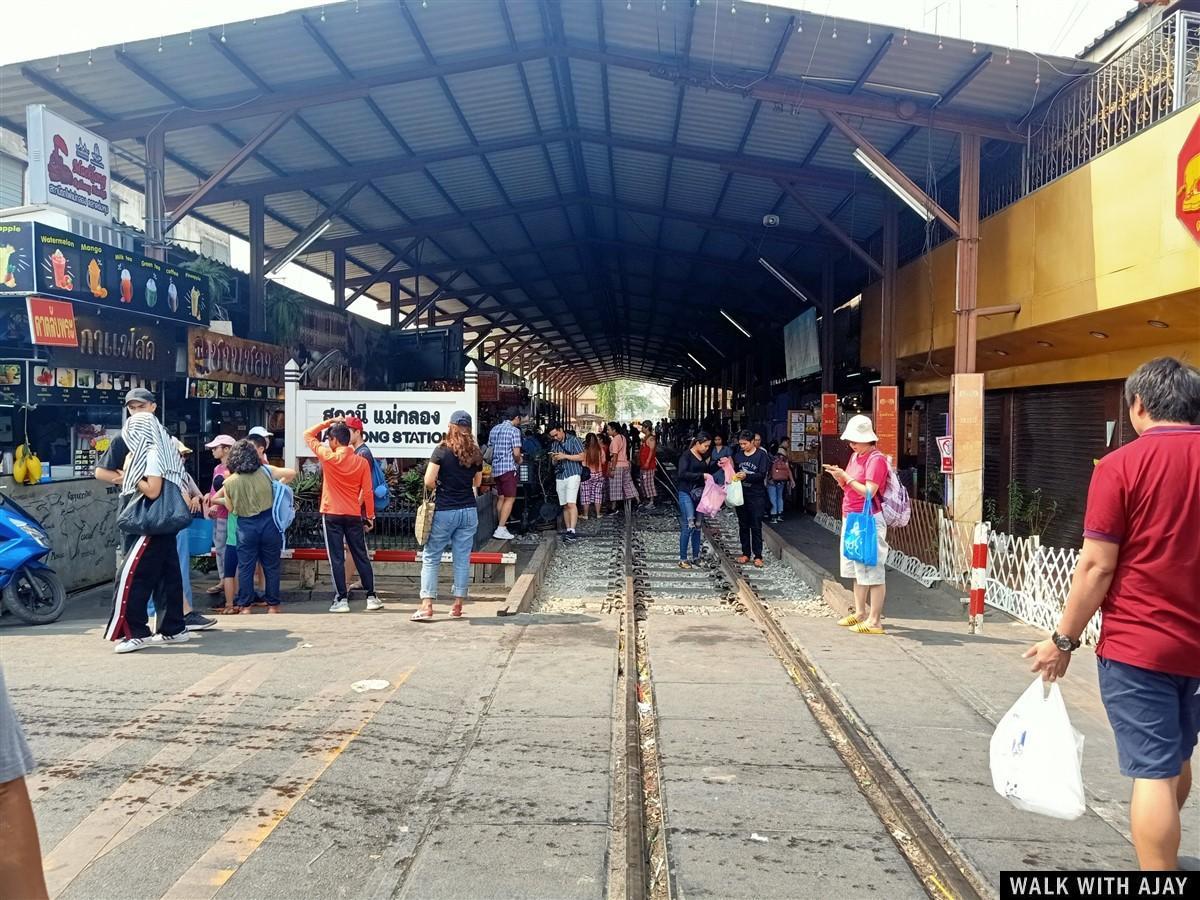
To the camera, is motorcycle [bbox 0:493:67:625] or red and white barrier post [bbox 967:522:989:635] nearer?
motorcycle [bbox 0:493:67:625]

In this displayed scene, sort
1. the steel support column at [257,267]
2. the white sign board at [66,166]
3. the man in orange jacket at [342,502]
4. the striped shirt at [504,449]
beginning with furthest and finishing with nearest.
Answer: the steel support column at [257,267]
the striped shirt at [504,449]
the white sign board at [66,166]
the man in orange jacket at [342,502]

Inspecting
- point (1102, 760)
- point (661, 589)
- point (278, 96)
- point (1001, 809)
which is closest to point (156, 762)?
point (1001, 809)

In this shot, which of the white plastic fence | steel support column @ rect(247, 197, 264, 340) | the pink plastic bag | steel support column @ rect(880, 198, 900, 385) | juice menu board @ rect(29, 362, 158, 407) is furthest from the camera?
steel support column @ rect(247, 197, 264, 340)

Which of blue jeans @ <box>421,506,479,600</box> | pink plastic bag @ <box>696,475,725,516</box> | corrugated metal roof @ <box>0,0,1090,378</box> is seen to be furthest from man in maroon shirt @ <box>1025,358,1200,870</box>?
corrugated metal roof @ <box>0,0,1090,378</box>

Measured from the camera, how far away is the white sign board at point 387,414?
30.8 ft

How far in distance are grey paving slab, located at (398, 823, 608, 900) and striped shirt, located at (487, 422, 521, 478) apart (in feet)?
27.1

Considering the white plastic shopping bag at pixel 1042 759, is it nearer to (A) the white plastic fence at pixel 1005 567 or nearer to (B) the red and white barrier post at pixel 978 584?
(A) the white plastic fence at pixel 1005 567

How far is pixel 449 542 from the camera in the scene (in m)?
7.73

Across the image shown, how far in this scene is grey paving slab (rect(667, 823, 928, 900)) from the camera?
3152 millimetres

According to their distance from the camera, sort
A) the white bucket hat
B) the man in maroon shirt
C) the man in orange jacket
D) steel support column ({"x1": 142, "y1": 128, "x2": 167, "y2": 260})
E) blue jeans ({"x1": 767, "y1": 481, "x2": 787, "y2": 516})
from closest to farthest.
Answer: the man in maroon shirt
the white bucket hat
the man in orange jacket
steel support column ({"x1": 142, "y1": 128, "x2": 167, "y2": 260})
blue jeans ({"x1": 767, "y1": 481, "x2": 787, "y2": 516})

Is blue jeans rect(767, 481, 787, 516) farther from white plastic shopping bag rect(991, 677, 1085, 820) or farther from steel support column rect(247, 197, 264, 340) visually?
white plastic shopping bag rect(991, 677, 1085, 820)

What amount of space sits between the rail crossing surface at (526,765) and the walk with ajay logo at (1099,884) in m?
0.12

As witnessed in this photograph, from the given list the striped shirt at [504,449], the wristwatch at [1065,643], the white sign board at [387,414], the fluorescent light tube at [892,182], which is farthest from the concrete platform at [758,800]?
the fluorescent light tube at [892,182]

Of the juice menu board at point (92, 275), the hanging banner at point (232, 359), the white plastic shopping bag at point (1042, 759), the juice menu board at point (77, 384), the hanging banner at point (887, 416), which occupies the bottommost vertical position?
the white plastic shopping bag at point (1042, 759)
